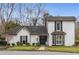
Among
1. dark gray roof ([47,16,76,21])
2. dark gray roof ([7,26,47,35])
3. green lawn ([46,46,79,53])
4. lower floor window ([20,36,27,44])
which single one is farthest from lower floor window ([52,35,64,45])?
lower floor window ([20,36,27,44])

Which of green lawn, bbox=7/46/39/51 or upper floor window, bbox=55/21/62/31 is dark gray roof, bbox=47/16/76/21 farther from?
green lawn, bbox=7/46/39/51

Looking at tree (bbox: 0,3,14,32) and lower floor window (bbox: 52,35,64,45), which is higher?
tree (bbox: 0,3,14,32)

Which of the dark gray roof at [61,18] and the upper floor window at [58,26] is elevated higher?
the dark gray roof at [61,18]

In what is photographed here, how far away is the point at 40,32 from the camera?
33094 millimetres

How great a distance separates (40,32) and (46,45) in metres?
0.36

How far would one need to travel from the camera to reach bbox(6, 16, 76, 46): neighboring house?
1300 inches

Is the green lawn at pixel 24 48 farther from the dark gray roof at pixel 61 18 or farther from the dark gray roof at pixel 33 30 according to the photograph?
the dark gray roof at pixel 61 18

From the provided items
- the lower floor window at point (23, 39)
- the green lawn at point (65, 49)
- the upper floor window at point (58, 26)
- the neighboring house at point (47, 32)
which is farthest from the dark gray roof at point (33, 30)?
the green lawn at point (65, 49)

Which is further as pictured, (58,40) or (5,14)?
(58,40)

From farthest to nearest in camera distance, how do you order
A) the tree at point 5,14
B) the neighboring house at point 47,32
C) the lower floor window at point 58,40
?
the lower floor window at point 58,40
the neighboring house at point 47,32
the tree at point 5,14

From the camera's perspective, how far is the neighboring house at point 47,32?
3303 cm

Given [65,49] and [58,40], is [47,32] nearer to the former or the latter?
[58,40]

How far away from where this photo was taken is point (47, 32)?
33.0m

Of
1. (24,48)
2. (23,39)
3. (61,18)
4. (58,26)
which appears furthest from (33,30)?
(61,18)
